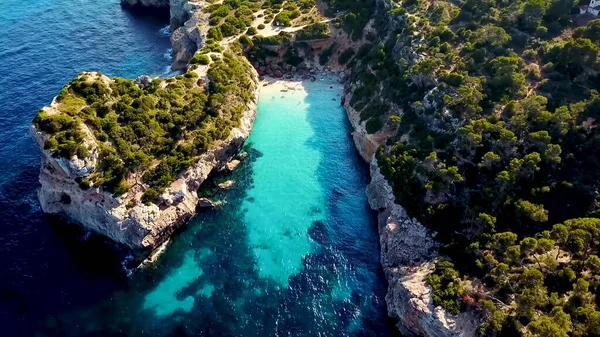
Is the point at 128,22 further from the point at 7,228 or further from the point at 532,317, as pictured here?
the point at 532,317

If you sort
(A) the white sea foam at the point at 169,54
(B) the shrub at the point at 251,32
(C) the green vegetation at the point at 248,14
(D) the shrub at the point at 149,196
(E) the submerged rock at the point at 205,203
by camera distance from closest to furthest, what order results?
1. (D) the shrub at the point at 149,196
2. (E) the submerged rock at the point at 205,203
3. (B) the shrub at the point at 251,32
4. (C) the green vegetation at the point at 248,14
5. (A) the white sea foam at the point at 169,54

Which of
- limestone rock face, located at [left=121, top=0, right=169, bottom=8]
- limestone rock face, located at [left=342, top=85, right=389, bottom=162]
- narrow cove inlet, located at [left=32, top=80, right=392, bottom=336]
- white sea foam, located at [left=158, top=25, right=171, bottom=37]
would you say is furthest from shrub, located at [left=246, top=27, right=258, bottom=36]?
→ limestone rock face, located at [left=121, top=0, right=169, bottom=8]

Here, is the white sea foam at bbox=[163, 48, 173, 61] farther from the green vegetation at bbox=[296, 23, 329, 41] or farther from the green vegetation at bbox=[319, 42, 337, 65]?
the green vegetation at bbox=[319, 42, 337, 65]

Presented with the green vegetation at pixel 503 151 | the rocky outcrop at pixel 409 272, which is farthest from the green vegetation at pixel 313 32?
the rocky outcrop at pixel 409 272

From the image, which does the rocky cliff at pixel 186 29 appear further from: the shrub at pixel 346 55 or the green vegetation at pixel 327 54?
the shrub at pixel 346 55

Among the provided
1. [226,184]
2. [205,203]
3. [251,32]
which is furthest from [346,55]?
[205,203]

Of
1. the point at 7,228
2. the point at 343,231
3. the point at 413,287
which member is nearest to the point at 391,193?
the point at 343,231
